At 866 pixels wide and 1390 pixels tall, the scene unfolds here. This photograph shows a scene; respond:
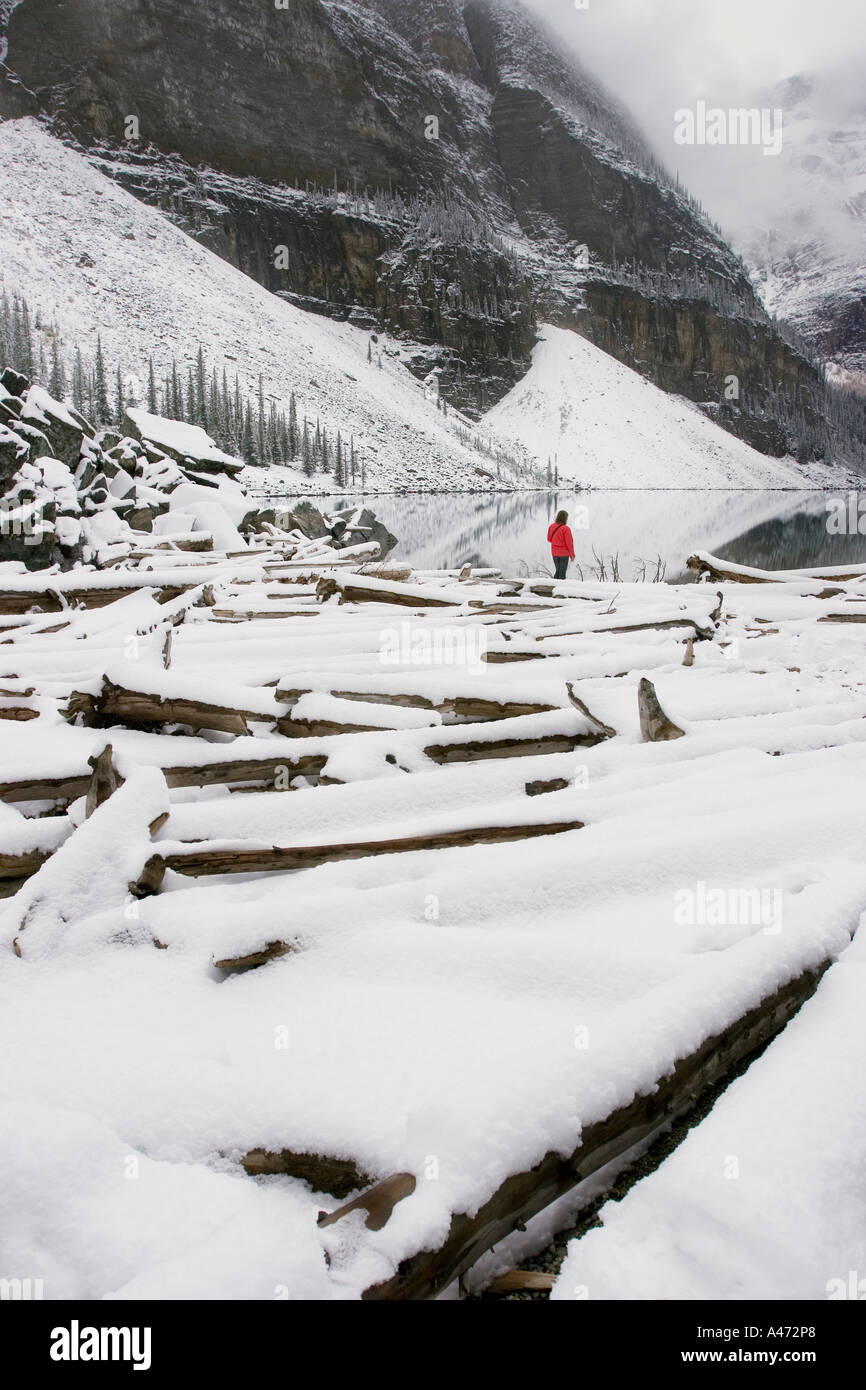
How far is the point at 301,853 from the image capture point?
7.12 feet

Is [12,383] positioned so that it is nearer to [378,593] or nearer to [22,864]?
[378,593]

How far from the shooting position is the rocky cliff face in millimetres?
109875

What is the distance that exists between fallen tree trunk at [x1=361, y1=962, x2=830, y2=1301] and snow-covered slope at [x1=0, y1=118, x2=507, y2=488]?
72.6 m

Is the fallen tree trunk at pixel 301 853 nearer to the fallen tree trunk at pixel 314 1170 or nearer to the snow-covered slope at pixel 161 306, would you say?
the fallen tree trunk at pixel 314 1170

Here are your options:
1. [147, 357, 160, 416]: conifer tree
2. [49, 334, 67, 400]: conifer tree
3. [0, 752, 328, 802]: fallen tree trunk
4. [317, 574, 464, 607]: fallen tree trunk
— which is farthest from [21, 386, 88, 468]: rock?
[147, 357, 160, 416]: conifer tree

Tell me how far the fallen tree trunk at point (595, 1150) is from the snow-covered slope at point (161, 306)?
72.6 meters

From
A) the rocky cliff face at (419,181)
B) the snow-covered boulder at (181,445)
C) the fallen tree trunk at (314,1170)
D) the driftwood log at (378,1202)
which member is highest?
the rocky cliff face at (419,181)

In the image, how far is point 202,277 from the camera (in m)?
82.7

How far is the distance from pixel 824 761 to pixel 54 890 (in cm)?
289

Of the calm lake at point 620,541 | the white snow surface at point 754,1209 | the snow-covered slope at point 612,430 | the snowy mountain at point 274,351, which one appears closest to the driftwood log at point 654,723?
the white snow surface at point 754,1209

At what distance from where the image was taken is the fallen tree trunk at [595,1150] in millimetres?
1117

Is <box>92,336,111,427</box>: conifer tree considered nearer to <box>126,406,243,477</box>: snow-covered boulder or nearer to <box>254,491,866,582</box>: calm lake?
<box>254,491,866,582</box>: calm lake

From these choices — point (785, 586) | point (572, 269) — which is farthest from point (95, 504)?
point (572, 269)
